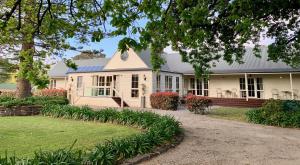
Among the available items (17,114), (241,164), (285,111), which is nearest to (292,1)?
(285,111)

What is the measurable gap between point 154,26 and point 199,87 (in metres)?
21.3

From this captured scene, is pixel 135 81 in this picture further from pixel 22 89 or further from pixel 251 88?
pixel 251 88

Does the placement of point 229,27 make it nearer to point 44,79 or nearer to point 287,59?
point 287,59

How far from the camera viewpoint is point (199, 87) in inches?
1019

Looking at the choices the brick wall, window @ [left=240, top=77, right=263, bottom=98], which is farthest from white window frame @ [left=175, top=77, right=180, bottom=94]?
the brick wall

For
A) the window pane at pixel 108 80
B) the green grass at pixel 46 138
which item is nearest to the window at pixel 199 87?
the window pane at pixel 108 80

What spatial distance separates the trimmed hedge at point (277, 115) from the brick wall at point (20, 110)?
43.8 feet

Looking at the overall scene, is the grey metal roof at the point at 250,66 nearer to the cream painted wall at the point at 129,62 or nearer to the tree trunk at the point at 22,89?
the cream painted wall at the point at 129,62

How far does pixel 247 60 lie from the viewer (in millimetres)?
24062

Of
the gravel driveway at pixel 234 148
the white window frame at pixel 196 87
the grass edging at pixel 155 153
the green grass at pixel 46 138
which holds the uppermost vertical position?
the white window frame at pixel 196 87

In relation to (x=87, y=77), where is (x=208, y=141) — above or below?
below

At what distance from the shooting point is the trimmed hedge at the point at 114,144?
457 cm

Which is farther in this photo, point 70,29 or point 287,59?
point 287,59

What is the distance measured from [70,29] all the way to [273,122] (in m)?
10.9
